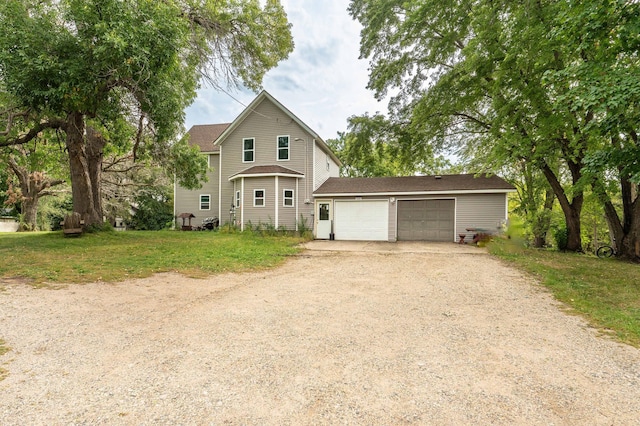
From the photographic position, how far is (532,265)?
8.44 metres

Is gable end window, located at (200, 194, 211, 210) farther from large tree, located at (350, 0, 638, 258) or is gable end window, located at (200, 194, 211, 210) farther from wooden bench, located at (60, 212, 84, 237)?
large tree, located at (350, 0, 638, 258)

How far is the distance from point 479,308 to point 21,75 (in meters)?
10.4

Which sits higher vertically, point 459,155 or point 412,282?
point 459,155

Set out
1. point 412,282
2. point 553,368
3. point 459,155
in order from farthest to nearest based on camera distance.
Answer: point 459,155 < point 412,282 < point 553,368

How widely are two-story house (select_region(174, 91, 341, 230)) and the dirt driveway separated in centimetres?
1103

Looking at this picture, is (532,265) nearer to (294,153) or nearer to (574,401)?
(574,401)

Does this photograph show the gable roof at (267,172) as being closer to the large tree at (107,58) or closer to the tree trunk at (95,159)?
the large tree at (107,58)

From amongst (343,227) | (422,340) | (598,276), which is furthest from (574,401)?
(343,227)

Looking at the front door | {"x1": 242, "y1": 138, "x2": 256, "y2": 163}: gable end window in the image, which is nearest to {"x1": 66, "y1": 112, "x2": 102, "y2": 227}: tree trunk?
{"x1": 242, "y1": 138, "x2": 256, "y2": 163}: gable end window

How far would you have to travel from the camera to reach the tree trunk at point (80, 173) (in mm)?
11102

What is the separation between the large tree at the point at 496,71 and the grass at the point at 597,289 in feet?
8.27

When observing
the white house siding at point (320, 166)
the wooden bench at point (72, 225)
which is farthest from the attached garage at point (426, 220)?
the wooden bench at point (72, 225)

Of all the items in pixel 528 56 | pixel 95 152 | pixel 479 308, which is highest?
pixel 528 56

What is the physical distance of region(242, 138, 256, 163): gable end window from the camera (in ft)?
57.9
